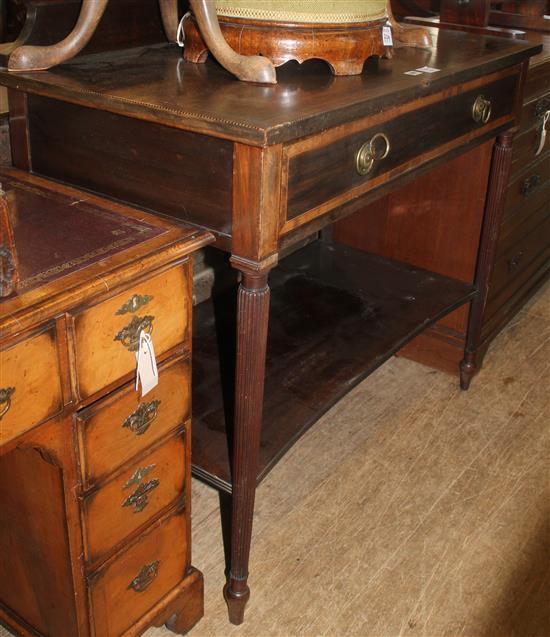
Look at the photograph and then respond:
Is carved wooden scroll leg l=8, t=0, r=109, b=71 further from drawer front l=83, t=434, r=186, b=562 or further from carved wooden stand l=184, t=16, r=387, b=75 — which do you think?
drawer front l=83, t=434, r=186, b=562

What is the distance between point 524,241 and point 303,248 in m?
0.83

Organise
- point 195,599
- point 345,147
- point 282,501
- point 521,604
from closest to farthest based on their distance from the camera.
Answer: point 345,147, point 195,599, point 521,604, point 282,501

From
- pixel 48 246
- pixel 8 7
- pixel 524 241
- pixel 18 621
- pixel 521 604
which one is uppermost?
pixel 8 7

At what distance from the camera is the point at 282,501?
2.02 m

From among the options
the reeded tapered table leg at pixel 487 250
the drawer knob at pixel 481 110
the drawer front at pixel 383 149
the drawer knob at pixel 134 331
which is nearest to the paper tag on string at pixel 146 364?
the drawer knob at pixel 134 331

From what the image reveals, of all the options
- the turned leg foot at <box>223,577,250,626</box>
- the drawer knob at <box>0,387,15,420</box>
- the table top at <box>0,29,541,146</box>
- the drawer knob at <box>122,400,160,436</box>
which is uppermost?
the table top at <box>0,29,541,146</box>

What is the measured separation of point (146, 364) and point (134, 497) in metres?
0.27

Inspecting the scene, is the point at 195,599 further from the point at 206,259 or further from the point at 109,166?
the point at 206,259

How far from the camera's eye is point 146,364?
1.21 metres

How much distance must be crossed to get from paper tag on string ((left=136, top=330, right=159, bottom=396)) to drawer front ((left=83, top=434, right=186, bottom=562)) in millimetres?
158

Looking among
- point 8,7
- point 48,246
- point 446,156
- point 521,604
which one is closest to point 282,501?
point 521,604

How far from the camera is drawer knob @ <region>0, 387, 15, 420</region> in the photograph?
99 cm

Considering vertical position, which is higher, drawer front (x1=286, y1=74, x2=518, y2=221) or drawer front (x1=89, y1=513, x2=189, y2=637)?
drawer front (x1=286, y1=74, x2=518, y2=221)

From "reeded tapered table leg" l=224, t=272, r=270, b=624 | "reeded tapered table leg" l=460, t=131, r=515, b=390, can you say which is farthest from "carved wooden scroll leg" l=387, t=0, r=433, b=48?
"reeded tapered table leg" l=224, t=272, r=270, b=624
